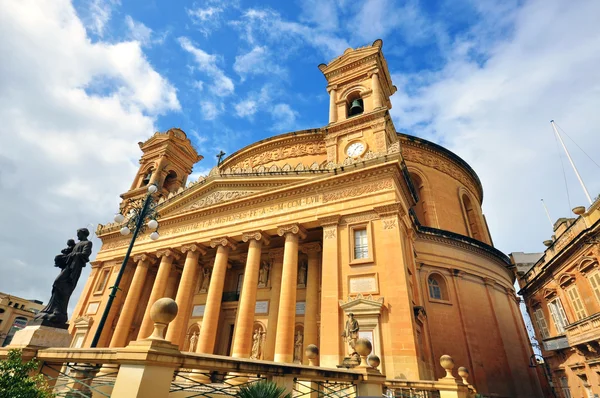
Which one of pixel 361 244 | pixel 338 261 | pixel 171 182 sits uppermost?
pixel 171 182

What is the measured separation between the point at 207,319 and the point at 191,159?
21771 mm

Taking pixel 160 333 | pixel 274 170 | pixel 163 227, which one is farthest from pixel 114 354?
pixel 163 227

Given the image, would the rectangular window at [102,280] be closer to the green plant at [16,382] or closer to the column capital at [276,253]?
the column capital at [276,253]

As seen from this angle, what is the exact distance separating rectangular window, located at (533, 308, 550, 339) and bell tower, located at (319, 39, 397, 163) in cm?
1511

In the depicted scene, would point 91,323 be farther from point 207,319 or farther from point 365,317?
point 365,317

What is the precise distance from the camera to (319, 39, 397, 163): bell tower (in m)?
18.6

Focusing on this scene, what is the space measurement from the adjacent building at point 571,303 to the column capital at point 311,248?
12442 mm

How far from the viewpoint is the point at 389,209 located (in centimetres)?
1442

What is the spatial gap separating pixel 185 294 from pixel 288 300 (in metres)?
6.92

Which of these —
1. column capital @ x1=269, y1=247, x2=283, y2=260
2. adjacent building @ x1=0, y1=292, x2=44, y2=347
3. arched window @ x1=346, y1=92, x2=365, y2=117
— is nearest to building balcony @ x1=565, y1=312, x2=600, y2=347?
column capital @ x1=269, y1=247, x2=283, y2=260

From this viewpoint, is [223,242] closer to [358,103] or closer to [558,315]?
[358,103]

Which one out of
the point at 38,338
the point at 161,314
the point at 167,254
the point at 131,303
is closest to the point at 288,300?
the point at 38,338

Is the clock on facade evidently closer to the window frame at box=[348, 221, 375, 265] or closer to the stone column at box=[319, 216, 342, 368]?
the stone column at box=[319, 216, 342, 368]

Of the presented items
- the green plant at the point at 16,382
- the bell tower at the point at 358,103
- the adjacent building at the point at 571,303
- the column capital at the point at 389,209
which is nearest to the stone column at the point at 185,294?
the bell tower at the point at 358,103
